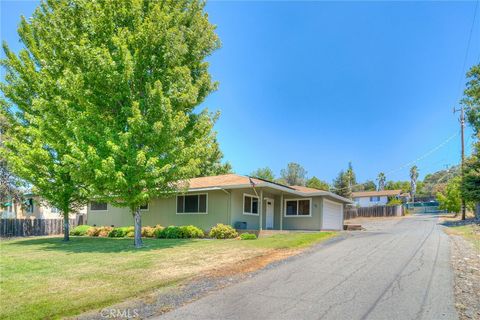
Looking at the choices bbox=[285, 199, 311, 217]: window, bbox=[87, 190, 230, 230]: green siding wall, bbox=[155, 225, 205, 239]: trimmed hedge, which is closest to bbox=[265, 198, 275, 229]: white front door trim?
bbox=[285, 199, 311, 217]: window

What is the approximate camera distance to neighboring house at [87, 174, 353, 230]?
62.5 ft

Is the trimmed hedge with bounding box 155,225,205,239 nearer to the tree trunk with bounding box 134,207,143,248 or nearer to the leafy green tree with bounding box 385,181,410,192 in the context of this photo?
the tree trunk with bounding box 134,207,143,248

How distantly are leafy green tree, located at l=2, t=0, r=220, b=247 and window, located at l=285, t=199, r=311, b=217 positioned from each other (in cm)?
981

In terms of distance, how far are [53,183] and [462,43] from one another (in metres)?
22.9

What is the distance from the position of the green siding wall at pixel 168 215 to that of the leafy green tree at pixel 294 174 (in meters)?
47.2

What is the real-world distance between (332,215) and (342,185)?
34.5 m

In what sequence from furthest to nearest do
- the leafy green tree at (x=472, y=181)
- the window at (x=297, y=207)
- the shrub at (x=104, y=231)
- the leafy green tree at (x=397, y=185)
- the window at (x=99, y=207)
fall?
1. the leafy green tree at (x=397, y=185)
2. the leafy green tree at (x=472, y=181)
3. the window at (x=99, y=207)
4. the window at (x=297, y=207)
5. the shrub at (x=104, y=231)

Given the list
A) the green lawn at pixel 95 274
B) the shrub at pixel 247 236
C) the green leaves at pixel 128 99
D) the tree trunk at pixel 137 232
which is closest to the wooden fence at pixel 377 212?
the shrub at pixel 247 236

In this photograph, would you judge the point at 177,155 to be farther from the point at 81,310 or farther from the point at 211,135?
the point at 81,310

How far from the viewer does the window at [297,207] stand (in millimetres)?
22614

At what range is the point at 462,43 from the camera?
1878 centimetres

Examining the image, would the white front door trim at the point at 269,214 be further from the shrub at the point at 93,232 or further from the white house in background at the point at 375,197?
the white house in background at the point at 375,197

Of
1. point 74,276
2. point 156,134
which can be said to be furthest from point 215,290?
point 156,134

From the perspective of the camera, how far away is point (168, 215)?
21578 millimetres
